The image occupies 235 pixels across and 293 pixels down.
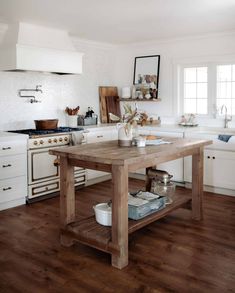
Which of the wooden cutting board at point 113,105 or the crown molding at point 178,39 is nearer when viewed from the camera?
the crown molding at point 178,39

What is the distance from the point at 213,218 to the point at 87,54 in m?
3.68

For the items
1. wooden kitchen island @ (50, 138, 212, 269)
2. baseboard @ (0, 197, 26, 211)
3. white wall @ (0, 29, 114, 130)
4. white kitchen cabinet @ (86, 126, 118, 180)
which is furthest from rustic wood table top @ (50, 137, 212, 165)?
white wall @ (0, 29, 114, 130)

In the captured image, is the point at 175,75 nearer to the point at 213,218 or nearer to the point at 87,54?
the point at 87,54

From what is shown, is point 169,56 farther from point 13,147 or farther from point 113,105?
point 13,147

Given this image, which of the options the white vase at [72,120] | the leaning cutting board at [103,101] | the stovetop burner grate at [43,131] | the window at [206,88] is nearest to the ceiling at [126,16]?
the window at [206,88]

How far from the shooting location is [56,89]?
19.3 feet

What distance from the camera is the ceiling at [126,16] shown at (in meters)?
3.91

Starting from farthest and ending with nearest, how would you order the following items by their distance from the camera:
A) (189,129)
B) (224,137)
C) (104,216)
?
(189,129) → (224,137) → (104,216)

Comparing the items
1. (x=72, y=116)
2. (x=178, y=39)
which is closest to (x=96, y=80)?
(x=72, y=116)

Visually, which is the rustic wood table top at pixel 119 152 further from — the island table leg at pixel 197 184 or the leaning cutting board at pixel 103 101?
the leaning cutting board at pixel 103 101

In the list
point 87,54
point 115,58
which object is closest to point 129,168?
point 87,54

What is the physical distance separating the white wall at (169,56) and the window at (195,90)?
0.19 m

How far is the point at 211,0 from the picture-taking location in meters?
3.80

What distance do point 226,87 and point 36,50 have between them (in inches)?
118
